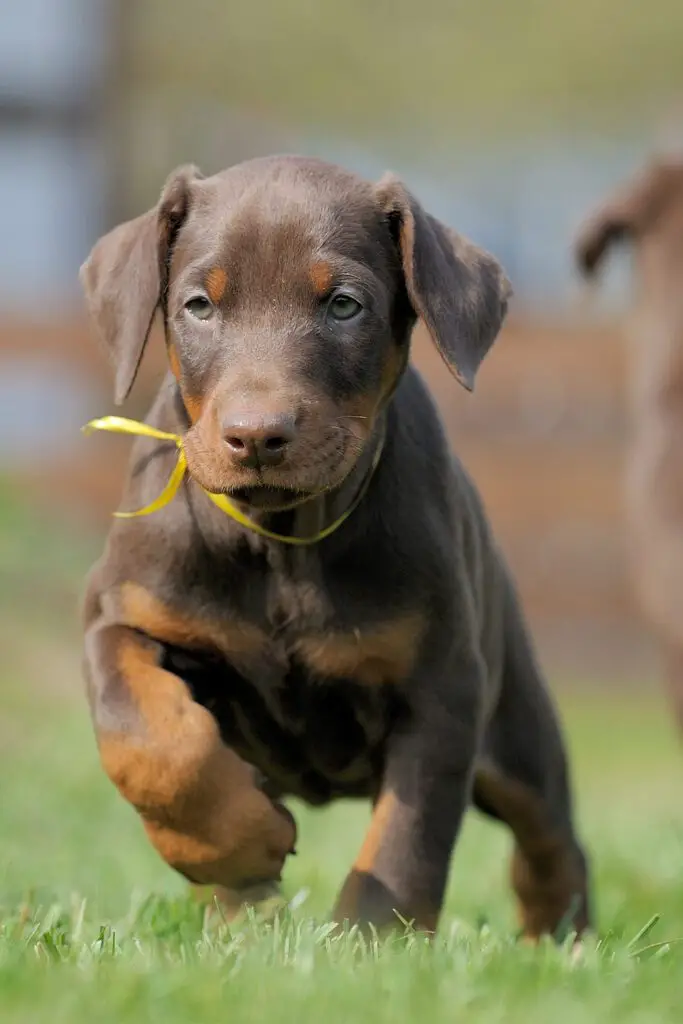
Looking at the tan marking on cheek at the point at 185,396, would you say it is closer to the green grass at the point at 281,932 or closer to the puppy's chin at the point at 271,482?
the puppy's chin at the point at 271,482

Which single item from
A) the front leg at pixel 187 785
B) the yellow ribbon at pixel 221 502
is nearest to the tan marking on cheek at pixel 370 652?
the yellow ribbon at pixel 221 502

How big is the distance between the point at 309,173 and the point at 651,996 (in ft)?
6.35

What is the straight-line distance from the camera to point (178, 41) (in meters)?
18.1

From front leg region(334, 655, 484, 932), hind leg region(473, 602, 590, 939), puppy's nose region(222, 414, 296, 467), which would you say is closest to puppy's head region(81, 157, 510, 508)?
puppy's nose region(222, 414, 296, 467)

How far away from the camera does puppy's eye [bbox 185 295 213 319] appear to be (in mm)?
3691

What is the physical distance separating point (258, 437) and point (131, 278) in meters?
0.70

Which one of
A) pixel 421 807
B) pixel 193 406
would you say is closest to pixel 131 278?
pixel 193 406

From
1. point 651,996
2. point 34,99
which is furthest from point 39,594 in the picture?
point 651,996

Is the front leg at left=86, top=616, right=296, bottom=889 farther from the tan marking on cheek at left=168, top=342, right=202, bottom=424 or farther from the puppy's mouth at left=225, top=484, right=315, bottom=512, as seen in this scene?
the tan marking on cheek at left=168, top=342, right=202, bottom=424

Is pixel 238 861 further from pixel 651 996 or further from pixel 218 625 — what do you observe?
pixel 651 996

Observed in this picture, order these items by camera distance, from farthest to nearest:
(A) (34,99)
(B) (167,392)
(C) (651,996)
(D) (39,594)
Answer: (A) (34,99), (D) (39,594), (B) (167,392), (C) (651,996)

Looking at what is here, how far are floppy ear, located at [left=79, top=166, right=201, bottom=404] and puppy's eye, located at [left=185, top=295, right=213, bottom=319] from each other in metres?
0.09

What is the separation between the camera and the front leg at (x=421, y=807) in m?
3.58

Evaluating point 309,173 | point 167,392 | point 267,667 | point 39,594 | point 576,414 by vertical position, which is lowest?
point 39,594
